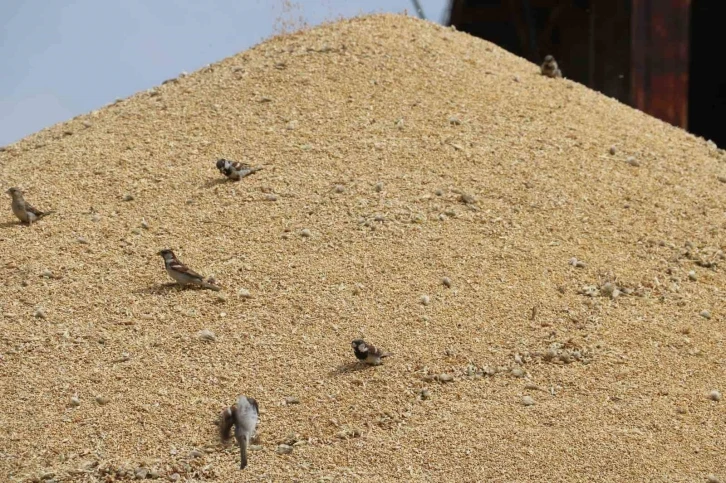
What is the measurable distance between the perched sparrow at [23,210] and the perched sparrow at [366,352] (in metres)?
4.67

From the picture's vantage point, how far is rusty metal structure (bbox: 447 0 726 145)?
1588cm

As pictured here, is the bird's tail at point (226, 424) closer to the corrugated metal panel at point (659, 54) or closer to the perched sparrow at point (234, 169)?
the perched sparrow at point (234, 169)

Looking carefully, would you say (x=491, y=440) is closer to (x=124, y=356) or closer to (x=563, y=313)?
(x=563, y=313)

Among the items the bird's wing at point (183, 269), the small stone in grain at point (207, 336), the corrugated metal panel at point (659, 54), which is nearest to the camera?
the small stone in grain at point (207, 336)

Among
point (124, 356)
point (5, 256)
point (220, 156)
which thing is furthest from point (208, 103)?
point (124, 356)

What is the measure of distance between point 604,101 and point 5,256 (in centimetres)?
779

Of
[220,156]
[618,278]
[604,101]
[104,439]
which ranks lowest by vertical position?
[104,439]

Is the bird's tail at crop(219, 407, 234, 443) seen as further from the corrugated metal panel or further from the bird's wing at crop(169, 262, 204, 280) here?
the corrugated metal panel

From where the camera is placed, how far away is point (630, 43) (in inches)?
629

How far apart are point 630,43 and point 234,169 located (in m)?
7.06

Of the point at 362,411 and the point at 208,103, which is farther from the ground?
the point at 208,103

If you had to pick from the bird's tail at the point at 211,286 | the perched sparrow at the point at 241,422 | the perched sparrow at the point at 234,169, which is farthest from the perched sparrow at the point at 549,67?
the perched sparrow at the point at 241,422

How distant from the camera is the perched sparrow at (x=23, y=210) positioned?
454 inches

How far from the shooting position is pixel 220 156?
40.4 ft
